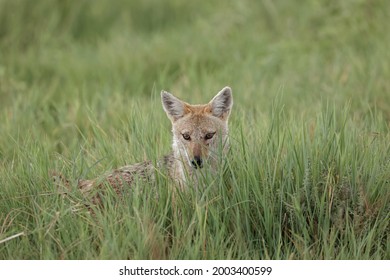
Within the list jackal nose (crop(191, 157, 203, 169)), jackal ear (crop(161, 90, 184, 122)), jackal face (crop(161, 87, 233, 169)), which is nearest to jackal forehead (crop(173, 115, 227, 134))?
jackal face (crop(161, 87, 233, 169))

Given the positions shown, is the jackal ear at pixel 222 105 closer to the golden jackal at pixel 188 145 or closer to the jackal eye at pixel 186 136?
the golden jackal at pixel 188 145

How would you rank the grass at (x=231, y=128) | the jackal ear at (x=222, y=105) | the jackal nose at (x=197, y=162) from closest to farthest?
A: the grass at (x=231, y=128) < the jackal nose at (x=197, y=162) < the jackal ear at (x=222, y=105)

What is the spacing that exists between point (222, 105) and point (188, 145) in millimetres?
519

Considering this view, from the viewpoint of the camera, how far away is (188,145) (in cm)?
604

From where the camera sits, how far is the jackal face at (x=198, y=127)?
5863 mm

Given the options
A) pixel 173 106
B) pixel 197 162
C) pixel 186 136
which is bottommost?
pixel 197 162

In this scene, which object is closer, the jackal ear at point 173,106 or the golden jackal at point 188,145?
the golden jackal at point 188,145

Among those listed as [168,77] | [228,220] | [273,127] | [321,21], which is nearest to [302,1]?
[321,21]

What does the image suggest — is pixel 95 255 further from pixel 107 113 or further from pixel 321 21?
pixel 321 21

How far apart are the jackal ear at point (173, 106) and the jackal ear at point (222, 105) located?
28 centimetres

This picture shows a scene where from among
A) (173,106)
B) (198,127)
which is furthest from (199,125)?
(173,106)

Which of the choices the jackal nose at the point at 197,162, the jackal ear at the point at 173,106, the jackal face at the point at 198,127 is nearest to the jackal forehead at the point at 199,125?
the jackal face at the point at 198,127

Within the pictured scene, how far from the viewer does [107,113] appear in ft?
27.3

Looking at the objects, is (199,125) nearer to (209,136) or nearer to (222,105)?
(209,136)
